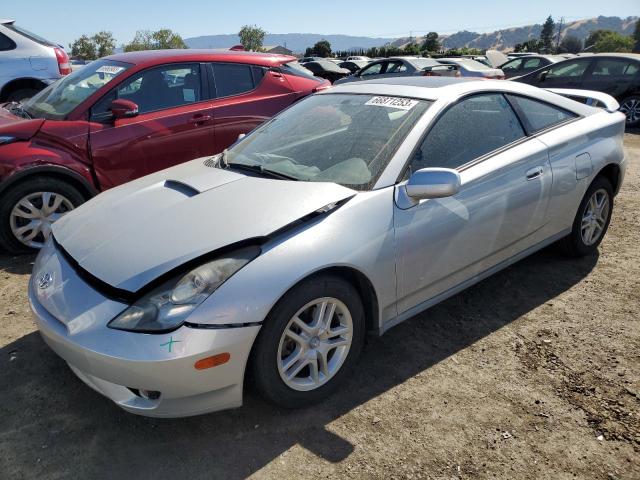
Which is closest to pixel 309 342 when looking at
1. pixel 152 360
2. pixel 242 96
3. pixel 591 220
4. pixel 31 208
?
pixel 152 360

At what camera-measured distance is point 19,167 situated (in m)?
4.07

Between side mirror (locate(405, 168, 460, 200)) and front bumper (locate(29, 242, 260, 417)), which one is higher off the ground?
side mirror (locate(405, 168, 460, 200))

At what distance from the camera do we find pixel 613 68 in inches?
413

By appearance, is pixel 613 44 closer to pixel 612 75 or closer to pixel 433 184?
pixel 612 75

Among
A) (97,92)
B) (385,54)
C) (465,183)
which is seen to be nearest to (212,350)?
(465,183)

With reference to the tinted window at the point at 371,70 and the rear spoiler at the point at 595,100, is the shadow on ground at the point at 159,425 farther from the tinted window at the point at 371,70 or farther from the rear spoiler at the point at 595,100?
the tinted window at the point at 371,70

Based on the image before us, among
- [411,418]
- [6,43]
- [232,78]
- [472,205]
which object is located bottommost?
[411,418]

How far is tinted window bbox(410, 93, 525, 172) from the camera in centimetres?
285

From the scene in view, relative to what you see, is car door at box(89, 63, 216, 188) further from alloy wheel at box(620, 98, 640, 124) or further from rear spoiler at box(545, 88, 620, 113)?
alloy wheel at box(620, 98, 640, 124)

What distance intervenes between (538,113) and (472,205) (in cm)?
117

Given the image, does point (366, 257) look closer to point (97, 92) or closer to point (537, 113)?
point (537, 113)

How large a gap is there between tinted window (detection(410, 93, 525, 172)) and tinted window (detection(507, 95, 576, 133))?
0.39ft

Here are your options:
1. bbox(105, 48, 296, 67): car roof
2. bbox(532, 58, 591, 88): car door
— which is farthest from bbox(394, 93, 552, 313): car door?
bbox(532, 58, 591, 88): car door

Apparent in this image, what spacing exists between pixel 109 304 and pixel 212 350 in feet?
1.61
